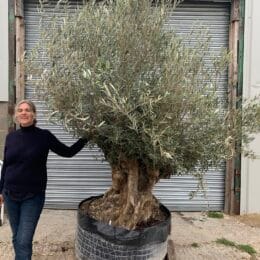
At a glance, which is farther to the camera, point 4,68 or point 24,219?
point 4,68

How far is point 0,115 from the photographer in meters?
6.50

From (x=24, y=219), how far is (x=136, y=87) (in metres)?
1.58

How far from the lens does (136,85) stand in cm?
382

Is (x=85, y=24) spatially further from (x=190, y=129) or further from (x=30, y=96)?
(x=30, y=96)

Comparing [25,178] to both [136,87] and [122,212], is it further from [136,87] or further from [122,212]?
[136,87]

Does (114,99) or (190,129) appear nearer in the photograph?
(114,99)

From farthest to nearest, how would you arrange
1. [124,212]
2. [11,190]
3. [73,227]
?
[73,227] < [124,212] < [11,190]

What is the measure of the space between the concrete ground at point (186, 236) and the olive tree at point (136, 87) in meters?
1.55

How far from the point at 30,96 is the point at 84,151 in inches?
45.1

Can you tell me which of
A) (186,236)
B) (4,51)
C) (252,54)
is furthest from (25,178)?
(252,54)

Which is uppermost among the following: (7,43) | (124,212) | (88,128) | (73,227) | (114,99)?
(7,43)

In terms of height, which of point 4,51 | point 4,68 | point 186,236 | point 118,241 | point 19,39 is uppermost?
point 19,39

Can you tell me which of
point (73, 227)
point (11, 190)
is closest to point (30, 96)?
point (73, 227)

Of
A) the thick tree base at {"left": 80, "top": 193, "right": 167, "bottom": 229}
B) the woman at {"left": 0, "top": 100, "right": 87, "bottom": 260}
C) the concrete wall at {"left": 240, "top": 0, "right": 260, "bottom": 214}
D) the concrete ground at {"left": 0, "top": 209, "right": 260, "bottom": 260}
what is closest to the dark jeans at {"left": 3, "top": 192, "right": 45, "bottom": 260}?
the woman at {"left": 0, "top": 100, "right": 87, "bottom": 260}
